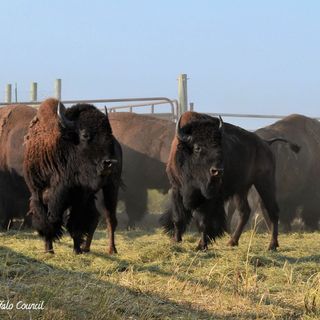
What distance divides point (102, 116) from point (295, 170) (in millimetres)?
6096

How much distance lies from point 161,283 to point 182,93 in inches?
374

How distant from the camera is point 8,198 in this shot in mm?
11672

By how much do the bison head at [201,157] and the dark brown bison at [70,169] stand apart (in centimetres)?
100

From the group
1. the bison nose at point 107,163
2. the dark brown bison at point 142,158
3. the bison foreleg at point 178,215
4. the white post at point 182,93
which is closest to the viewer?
the bison nose at point 107,163

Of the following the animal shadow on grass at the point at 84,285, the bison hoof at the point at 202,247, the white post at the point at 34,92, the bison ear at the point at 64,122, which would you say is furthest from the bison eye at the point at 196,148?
the white post at the point at 34,92

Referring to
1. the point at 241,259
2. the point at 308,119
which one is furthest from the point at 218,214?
the point at 308,119

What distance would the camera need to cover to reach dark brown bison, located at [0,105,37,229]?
11.6 meters

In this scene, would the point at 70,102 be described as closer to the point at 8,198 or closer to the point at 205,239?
the point at 8,198

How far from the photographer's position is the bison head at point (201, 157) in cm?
888

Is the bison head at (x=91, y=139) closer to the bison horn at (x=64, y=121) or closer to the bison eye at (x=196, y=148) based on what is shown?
the bison horn at (x=64, y=121)

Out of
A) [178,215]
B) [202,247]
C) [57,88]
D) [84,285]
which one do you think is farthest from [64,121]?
[57,88]

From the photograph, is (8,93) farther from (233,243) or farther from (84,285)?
(84,285)

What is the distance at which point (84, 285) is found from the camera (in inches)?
238

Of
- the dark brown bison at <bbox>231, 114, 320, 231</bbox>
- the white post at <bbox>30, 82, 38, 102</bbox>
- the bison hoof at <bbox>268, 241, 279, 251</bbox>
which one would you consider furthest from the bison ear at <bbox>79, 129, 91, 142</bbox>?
the white post at <bbox>30, 82, 38, 102</bbox>
